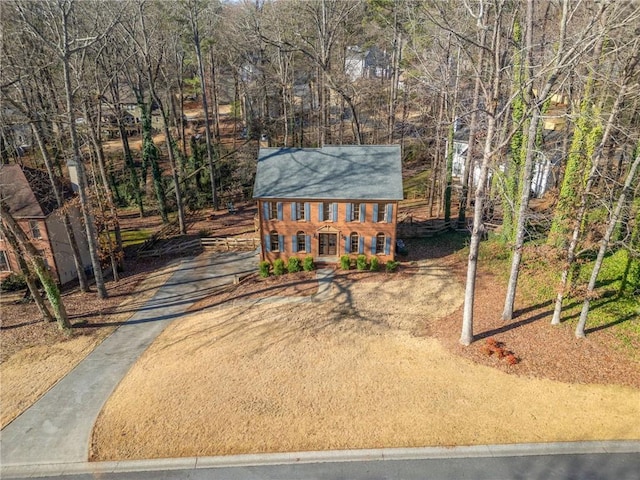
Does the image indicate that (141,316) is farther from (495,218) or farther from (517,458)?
(495,218)

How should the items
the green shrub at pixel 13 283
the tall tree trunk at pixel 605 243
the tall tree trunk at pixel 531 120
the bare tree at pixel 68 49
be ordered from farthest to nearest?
the green shrub at pixel 13 283
the bare tree at pixel 68 49
the tall tree trunk at pixel 605 243
the tall tree trunk at pixel 531 120

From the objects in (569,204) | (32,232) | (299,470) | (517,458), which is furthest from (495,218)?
(32,232)

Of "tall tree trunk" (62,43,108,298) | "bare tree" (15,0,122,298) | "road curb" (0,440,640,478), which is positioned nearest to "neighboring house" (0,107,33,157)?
"bare tree" (15,0,122,298)

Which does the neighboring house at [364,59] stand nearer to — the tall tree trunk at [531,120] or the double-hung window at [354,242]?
the double-hung window at [354,242]

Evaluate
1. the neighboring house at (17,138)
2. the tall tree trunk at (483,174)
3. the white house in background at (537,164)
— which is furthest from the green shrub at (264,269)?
the neighboring house at (17,138)

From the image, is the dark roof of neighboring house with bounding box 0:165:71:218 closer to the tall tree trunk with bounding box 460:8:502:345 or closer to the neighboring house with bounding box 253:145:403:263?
the neighboring house with bounding box 253:145:403:263

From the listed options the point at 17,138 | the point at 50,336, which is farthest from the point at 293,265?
the point at 17,138
